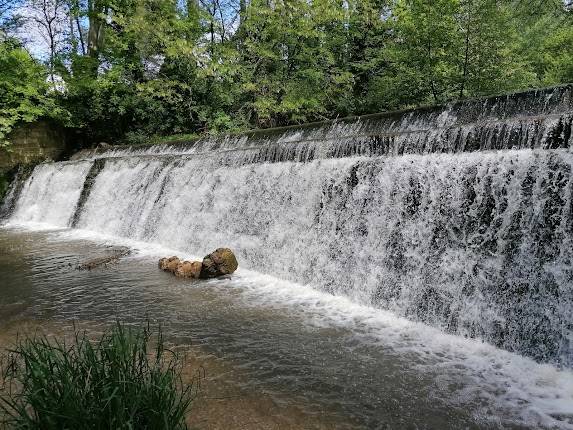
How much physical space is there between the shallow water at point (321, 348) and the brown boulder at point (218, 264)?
23 cm

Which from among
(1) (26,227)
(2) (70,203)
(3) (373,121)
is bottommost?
(1) (26,227)

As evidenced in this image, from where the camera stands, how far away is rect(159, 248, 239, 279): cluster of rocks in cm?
650

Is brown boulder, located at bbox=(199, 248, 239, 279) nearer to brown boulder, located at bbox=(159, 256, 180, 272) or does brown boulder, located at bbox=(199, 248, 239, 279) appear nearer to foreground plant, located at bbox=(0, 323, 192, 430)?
brown boulder, located at bbox=(159, 256, 180, 272)

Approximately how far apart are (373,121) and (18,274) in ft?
26.2

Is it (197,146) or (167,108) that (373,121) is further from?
(167,108)

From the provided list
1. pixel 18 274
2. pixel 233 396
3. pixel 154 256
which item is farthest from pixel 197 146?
pixel 233 396

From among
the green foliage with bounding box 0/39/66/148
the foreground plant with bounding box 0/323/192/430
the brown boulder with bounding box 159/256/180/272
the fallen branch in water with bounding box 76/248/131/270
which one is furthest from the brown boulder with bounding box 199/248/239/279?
the green foliage with bounding box 0/39/66/148

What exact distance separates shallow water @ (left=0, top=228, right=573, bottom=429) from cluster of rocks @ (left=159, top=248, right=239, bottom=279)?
0.19 meters

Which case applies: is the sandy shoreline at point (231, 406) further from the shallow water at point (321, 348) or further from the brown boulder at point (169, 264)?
the brown boulder at point (169, 264)

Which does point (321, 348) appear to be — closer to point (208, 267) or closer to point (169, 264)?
point (208, 267)

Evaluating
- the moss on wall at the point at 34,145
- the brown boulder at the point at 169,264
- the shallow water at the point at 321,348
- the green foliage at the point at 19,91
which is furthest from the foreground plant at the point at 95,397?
the moss on wall at the point at 34,145

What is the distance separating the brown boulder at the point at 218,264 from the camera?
6500 mm

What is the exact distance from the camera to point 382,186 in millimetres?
6078

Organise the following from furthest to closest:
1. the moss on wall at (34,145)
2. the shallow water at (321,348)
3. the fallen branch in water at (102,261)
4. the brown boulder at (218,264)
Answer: the moss on wall at (34,145) < the fallen branch in water at (102,261) < the brown boulder at (218,264) < the shallow water at (321,348)
